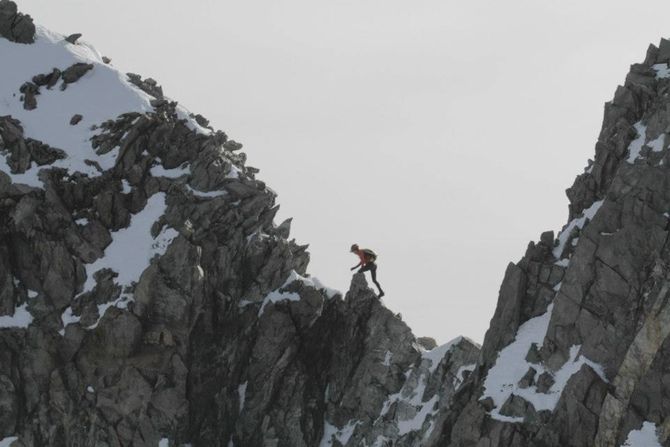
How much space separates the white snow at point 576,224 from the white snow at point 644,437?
33.2ft

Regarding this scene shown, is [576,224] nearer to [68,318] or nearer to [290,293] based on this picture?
[290,293]

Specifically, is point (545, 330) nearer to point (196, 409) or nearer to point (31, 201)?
point (196, 409)

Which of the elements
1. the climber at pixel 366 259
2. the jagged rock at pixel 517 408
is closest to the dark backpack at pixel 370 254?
the climber at pixel 366 259

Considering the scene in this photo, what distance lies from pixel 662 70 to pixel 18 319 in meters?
34.2

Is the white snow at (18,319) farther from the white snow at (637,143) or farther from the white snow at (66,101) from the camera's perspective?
the white snow at (637,143)

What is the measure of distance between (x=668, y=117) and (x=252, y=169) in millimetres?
23981

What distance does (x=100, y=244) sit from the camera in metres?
50.2

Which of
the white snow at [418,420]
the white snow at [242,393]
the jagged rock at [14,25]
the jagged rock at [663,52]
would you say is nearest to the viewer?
the jagged rock at [663,52]

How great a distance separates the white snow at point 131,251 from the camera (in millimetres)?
48469

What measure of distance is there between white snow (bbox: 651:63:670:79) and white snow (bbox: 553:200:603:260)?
7668 mm

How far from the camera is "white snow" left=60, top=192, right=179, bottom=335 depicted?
48.5m

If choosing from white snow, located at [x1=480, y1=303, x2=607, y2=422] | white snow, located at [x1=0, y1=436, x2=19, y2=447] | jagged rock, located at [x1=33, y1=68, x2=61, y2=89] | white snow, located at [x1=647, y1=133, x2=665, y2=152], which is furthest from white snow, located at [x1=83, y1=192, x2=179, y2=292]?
white snow, located at [x1=647, y1=133, x2=665, y2=152]

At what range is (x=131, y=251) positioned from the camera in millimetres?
49844

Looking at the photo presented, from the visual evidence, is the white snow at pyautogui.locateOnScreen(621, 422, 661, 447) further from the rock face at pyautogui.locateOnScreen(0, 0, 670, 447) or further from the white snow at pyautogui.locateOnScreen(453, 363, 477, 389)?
the white snow at pyautogui.locateOnScreen(453, 363, 477, 389)
